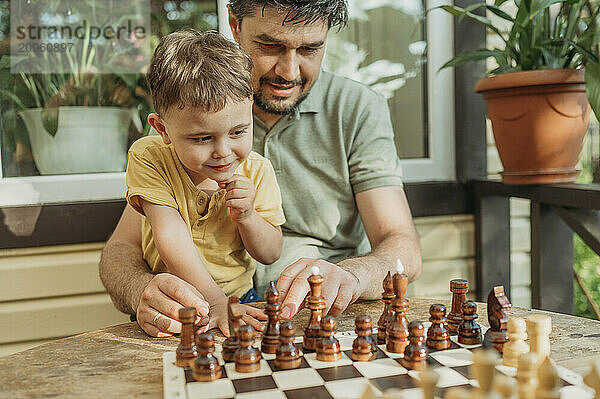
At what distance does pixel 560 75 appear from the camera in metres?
2.26

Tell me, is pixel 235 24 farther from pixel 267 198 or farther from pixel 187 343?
pixel 187 343

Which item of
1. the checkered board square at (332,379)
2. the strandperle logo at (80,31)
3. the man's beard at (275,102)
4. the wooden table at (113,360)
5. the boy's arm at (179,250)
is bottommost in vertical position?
the wooden table at (113,360)

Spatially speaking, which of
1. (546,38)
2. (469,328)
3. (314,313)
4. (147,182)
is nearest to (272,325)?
(314,313)

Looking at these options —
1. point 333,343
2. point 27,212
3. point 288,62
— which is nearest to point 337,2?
point 288,62

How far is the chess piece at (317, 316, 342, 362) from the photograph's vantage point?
4.01 feet

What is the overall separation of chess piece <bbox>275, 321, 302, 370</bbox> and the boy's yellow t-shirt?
1.95ft

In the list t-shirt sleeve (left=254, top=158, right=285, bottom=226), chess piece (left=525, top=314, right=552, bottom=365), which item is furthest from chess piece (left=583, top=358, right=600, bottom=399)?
t-shirt sleeve (left=254, top=158, right=285, bottom=226)

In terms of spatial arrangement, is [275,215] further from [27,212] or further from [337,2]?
[27,212]

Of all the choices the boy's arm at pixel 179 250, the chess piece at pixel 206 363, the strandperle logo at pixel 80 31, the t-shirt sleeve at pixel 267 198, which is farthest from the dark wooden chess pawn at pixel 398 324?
the strandperle logo at pixel 80 31

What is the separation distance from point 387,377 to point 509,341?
0.83 ft

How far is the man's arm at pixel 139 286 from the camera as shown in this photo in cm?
145

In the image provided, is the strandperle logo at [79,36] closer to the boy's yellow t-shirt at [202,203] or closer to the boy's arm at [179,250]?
the boy's yellow t-shirt at [202,203]

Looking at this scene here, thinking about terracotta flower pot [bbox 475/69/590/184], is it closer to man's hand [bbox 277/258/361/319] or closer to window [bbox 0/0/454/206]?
window [bbox 0/0/454/206]

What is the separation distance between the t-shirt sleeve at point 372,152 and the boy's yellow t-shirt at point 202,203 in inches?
16.2
